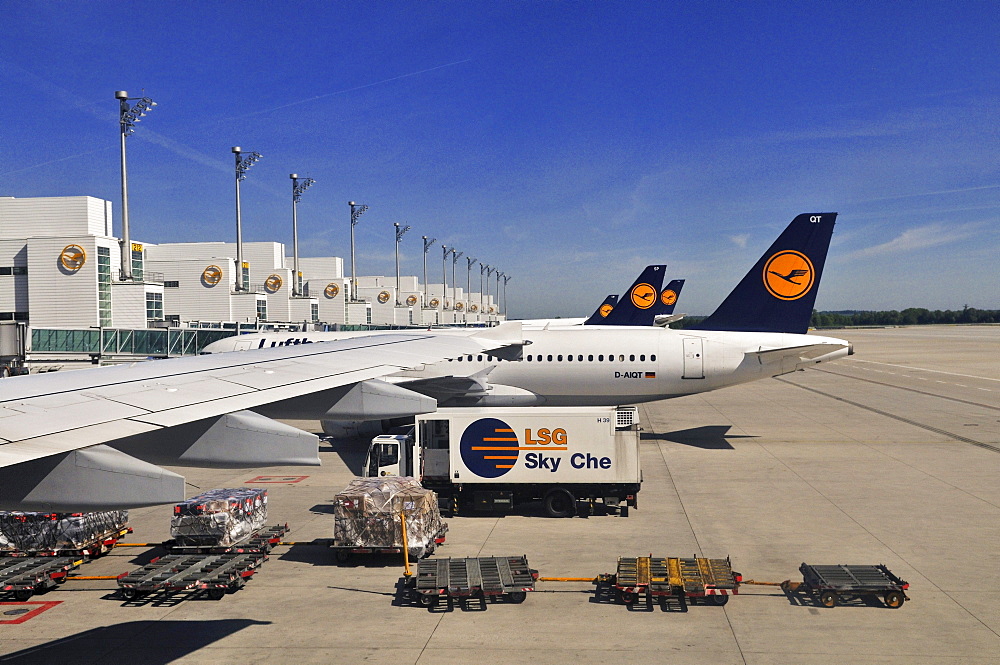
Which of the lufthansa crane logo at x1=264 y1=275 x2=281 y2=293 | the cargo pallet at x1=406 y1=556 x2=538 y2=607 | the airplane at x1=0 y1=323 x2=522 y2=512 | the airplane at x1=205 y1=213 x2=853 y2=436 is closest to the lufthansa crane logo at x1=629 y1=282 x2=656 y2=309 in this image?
the airplane at x1=205 y1=213 x2=853 y2=436

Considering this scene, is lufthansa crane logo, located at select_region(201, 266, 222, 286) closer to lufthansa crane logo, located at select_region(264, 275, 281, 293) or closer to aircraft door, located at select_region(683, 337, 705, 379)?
lufthansa crane logo, located at select_region(264, 275, 281, 293)

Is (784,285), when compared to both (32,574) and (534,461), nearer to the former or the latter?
(534,461)

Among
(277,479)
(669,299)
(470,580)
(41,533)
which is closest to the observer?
(470,580)

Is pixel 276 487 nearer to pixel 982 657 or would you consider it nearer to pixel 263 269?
pixel 982 657

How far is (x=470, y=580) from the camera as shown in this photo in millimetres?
13477

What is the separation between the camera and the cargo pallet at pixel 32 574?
1374 centimetres

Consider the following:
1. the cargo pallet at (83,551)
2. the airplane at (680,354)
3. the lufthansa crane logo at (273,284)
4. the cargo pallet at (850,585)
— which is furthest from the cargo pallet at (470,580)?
the lufthansa crane logo at (273,284)

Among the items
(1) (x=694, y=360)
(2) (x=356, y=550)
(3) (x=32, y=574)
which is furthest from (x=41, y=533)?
(1) (x=694, y=360)

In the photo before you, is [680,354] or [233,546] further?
[680,354]

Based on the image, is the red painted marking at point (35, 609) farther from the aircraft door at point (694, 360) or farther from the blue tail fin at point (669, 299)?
the blue tail fin at point (669, 299)

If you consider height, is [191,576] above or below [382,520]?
below

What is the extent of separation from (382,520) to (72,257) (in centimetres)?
4062

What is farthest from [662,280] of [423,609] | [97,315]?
[423,609]

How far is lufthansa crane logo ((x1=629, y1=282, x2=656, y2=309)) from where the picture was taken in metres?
68.3
